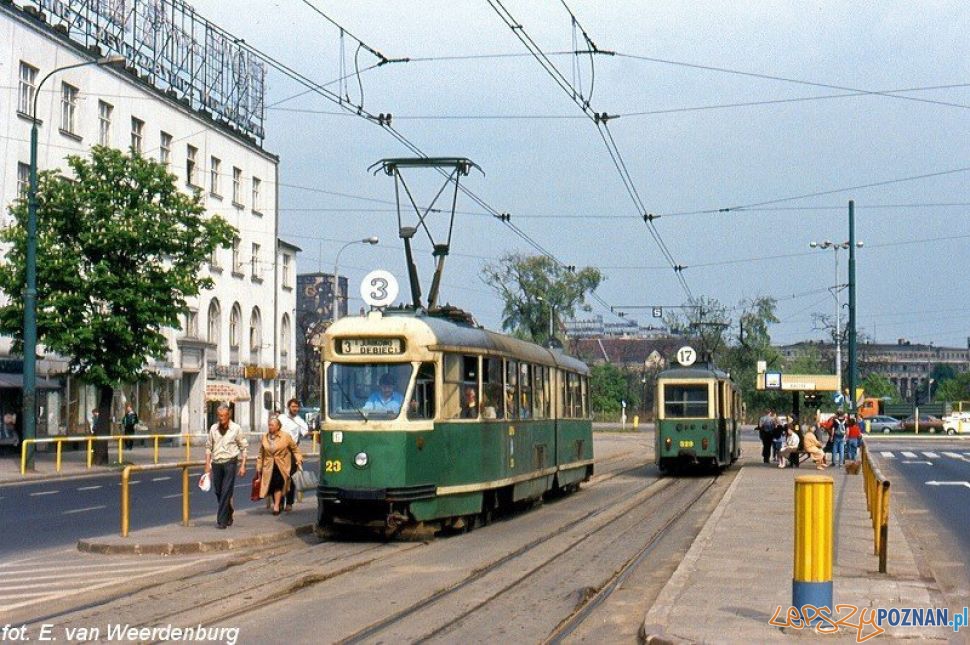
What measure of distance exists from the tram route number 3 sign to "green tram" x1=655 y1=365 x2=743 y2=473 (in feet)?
54.3

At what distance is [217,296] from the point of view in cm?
5950

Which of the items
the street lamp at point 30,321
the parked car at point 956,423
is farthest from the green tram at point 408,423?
the parked car at point 956,423

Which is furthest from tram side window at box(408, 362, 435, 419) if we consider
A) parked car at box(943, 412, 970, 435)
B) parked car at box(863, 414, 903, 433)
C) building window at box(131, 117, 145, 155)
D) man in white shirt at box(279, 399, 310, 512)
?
parked car at box(863, 414, 903, 433)

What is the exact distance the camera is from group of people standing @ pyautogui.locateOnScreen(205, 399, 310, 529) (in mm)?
16656

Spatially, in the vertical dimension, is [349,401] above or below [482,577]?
above

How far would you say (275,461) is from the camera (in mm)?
18016

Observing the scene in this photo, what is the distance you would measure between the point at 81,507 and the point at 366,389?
8536 millimetres

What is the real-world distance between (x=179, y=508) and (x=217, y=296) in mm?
37878

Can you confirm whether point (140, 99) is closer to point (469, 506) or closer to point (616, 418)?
point (469, 506)

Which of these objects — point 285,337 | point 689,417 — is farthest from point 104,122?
point 689,417

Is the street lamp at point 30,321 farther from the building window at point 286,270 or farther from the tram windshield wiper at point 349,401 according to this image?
the building window at point 286,270

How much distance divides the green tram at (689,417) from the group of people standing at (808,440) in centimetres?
296

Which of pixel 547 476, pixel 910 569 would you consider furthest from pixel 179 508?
pixel 910 569

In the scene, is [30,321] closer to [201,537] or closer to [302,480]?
[302,480]
